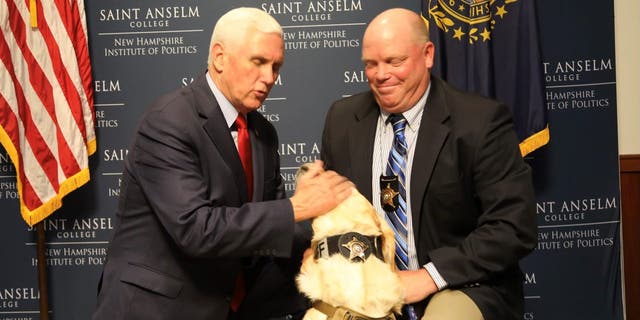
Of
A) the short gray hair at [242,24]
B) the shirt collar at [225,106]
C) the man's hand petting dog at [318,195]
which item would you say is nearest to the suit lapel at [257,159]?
the shirt collar at [225,106]

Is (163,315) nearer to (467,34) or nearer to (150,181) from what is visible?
(150,181)

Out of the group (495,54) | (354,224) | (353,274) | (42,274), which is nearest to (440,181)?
(354,224)

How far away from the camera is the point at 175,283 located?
2.84 m

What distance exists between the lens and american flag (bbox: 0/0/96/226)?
430 centimetres

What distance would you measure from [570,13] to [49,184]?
10.4ft

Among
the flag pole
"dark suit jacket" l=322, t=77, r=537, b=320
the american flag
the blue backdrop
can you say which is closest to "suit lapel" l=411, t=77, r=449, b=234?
"dark suit jacket" l=322, t=77, r=537, b=320

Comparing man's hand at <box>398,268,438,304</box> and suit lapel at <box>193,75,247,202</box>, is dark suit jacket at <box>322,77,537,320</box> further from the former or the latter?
suit lapel at <box>193,75,247,202</box>

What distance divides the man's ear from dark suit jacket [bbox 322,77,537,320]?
0.69 meters

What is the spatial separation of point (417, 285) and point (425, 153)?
20.7 inches

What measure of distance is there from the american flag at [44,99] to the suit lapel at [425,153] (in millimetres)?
2264

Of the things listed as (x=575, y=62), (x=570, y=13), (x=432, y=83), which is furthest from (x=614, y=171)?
(x=432, y=83)

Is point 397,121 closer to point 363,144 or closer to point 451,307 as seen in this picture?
point 363,144

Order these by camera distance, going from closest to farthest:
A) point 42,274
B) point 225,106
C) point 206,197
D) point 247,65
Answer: point 206,197
point 247,65
point 225,106
point 42,274

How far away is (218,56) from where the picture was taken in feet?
9.52
